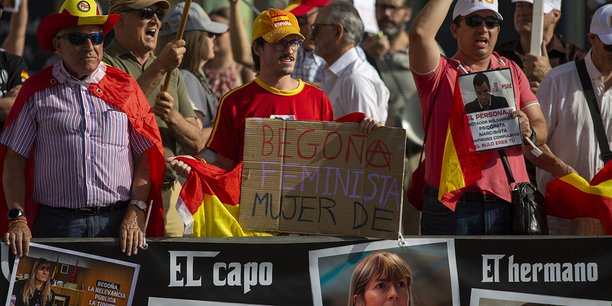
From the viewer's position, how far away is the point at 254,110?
21.0 feet

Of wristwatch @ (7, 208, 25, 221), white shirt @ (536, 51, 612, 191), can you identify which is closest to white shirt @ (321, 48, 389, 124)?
white shirt @ (536, 51, 612, 191)

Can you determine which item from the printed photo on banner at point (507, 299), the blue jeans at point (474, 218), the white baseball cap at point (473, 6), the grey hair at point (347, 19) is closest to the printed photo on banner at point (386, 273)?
the printed photo on banner at point (507, 299)

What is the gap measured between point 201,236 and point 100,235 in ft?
1.66

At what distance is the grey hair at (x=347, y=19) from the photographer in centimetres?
820

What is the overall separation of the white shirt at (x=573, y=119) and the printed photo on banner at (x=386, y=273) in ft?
4.36

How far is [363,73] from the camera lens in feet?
25.8

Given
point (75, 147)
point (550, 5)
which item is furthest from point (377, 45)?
point (75, 147)

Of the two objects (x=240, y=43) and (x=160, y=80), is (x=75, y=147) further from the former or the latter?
(x=240, y=43)

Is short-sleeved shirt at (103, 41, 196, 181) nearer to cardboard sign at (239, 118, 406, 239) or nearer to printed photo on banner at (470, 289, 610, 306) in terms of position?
cardboard sign at (239, 118, 406, 239)

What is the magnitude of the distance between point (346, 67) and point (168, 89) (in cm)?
137

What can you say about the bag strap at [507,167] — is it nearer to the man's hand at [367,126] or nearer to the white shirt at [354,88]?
the man's hand at [367,126]

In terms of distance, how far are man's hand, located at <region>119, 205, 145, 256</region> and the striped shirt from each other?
130 mm

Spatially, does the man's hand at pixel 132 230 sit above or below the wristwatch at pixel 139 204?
below

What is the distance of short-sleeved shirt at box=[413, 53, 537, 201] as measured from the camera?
6.27m
